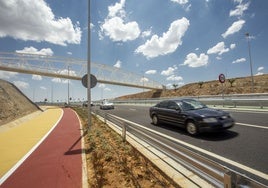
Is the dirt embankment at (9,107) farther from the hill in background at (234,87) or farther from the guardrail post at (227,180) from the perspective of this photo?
the hill in background at (234,87)

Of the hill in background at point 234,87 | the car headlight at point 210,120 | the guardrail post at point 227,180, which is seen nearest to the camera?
the guardrail post at point 227,180

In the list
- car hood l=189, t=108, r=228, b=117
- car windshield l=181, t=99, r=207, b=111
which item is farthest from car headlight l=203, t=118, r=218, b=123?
car windshield l=181, t=99, r=207, b=111

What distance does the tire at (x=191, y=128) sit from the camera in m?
6.84

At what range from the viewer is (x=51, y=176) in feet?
14.0

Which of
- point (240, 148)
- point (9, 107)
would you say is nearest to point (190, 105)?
point (240, 148)

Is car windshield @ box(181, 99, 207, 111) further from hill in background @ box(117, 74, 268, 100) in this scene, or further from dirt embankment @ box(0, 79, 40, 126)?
hill in background @ box(117, 74, 268, 100)

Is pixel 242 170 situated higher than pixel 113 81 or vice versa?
pixel 113 81

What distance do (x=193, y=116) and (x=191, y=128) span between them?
20.2 inches

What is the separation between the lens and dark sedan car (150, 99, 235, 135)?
6480 millimetres

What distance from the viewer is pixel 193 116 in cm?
700

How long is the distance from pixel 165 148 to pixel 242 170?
1.72 metres

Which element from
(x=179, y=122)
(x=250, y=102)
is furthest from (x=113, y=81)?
(x=179, y=122)

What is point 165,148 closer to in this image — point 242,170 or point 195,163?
point 195,163

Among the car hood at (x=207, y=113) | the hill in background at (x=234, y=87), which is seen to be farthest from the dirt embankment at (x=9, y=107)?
the hill in background at (x=234, y=87)
